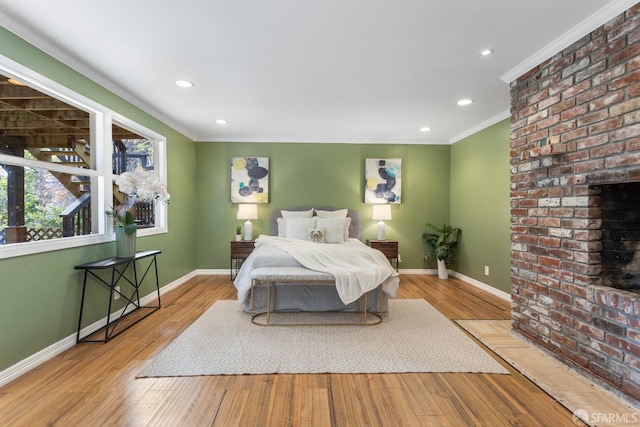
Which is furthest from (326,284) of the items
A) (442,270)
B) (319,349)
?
(442,270)

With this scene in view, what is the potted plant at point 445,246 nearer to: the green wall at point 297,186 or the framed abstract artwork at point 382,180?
the green wall at point 297,186

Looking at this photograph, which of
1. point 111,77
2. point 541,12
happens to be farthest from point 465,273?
Answer: point 111,77

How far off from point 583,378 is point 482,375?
0.65 m

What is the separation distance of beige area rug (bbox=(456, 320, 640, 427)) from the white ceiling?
2383 millimetres

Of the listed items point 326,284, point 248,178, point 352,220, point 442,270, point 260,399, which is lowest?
point 260,399

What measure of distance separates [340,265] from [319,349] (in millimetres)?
991

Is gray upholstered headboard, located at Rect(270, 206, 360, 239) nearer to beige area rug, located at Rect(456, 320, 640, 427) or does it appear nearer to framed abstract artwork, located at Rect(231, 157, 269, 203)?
framed abstract artwork, located at Rect(231, 157, 269, 203)

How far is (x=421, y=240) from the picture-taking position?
5.60 m

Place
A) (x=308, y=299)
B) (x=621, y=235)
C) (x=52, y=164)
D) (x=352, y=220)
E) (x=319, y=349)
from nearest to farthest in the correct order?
(x=621, y=235) → (x=52, y=164) → (x=319, y=349) → (x=308, y=299) → (x=352, y=220)

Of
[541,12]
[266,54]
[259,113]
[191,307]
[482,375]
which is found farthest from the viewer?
[259,113]

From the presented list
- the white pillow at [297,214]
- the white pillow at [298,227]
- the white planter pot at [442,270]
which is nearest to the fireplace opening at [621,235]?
the white planter pot at [442,270]

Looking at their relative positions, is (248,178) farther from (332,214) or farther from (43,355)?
(43,355)

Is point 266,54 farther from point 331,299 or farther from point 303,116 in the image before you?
point 331,299

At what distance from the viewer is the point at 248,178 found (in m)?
5.45
